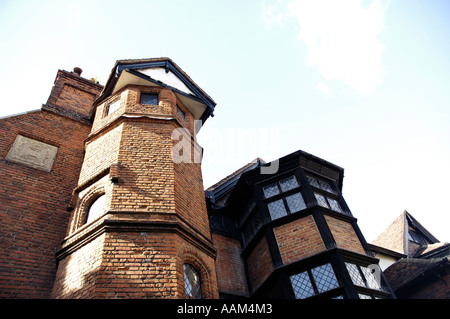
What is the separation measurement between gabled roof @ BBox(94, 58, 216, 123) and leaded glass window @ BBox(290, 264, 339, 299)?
6478 millimetres

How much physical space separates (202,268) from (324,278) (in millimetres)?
3233

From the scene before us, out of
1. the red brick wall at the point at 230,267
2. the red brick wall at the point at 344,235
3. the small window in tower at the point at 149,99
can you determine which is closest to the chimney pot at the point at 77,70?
the small window in tower at the point at 149,99

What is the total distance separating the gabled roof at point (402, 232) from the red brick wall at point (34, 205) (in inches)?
553

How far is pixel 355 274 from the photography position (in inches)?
328

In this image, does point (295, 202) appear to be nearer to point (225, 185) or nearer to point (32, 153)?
point (225, 185)

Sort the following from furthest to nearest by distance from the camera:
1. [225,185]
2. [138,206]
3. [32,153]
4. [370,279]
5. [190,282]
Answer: [225,185] → [32,153] → [370,279] → [138,206] → [190,282]

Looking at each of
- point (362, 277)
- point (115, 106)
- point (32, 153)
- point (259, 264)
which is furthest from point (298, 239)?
point (32, 153)

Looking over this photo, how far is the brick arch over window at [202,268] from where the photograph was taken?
6.67 m

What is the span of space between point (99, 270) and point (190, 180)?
365 centimetres

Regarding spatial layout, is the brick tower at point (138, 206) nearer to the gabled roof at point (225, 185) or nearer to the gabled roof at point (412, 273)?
the gabled roof at point (225, 185)

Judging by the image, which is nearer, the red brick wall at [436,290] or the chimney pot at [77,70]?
the red brick wall at [436,290]
